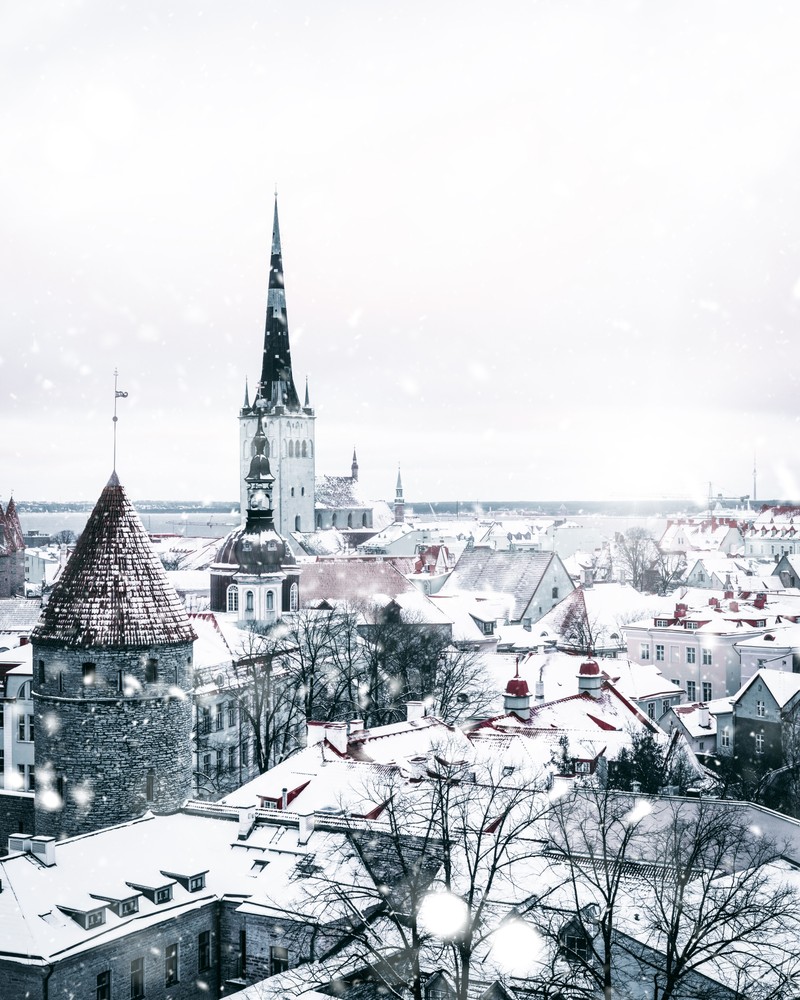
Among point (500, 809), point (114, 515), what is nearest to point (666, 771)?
point (500, 809)

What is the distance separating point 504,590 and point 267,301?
44.9m

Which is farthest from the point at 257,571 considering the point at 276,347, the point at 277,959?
the point at 276,347

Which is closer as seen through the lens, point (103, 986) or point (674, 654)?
point (103, 986)

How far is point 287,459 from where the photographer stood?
121562mm

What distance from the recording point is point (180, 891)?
23.4 meters

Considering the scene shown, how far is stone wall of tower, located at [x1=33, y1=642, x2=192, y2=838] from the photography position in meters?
28.4

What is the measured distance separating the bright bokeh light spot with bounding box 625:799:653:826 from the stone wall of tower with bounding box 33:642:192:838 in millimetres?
10468

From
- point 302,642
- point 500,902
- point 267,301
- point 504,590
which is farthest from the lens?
point 267,301

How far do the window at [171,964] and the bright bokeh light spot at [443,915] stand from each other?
537 cm

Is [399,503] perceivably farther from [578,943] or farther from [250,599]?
[578,943]

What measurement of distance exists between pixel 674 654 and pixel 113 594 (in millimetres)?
39838

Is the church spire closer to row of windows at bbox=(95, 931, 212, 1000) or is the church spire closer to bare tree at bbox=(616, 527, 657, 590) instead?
bare tree at bbox=(616, 527, 657, 590)

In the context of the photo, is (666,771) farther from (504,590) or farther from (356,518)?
(356,518)

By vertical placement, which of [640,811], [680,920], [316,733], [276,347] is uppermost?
[276,347]
